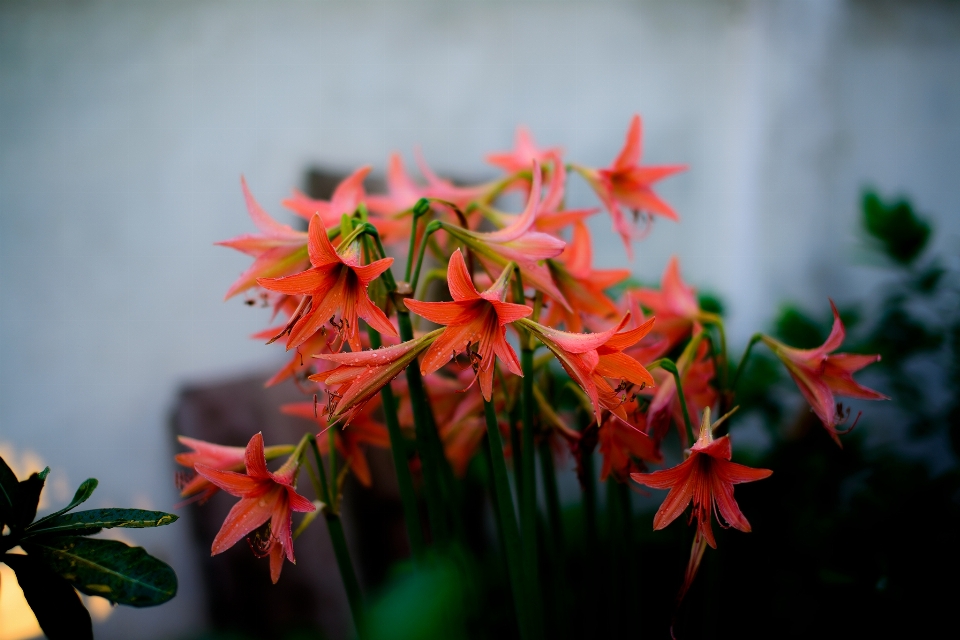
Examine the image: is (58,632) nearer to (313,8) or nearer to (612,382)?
(612,382)

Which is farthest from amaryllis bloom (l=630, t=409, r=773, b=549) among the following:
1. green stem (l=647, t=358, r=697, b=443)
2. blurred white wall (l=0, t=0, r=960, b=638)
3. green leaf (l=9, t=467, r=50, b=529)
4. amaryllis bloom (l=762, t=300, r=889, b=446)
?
blurred white wall (l=0, t=0, r=960, b=638)

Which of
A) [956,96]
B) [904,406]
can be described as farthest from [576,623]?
[956,96]

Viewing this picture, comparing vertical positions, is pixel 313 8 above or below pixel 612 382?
above

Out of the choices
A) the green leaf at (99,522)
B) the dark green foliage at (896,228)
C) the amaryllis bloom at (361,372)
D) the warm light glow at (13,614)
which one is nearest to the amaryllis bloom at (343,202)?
the amaryllis bloom at (361,372)

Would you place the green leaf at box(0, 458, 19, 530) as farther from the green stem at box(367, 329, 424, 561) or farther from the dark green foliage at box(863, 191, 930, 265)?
the dark green foliage at box(863, 191, 930, 265)

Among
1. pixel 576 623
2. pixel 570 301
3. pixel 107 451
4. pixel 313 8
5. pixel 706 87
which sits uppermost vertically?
pixel 313 8
